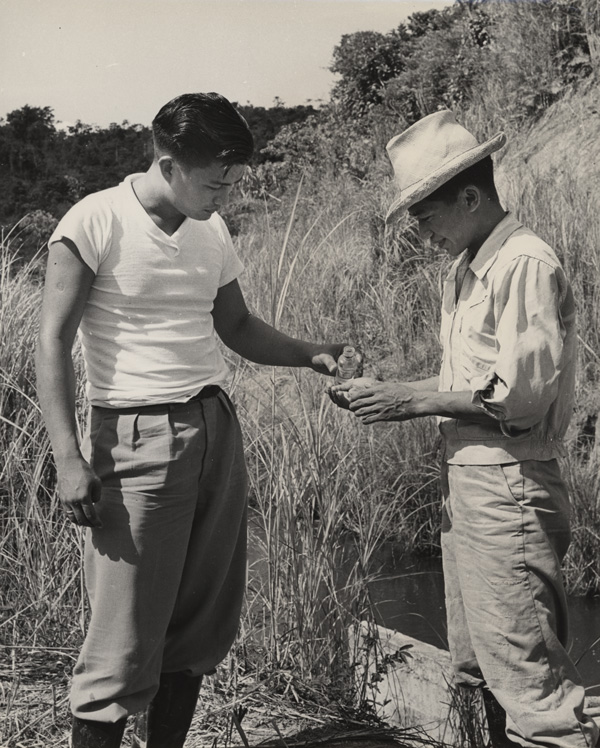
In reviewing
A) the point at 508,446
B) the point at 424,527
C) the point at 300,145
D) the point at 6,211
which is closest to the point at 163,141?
the point at 508,446

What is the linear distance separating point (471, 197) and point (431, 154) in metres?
0.16

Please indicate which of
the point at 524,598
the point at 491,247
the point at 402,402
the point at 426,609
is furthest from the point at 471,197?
the point at 426,609

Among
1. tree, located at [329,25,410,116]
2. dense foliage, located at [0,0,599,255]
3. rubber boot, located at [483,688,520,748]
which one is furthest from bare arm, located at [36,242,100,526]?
tree, located at [329,25,410,116]

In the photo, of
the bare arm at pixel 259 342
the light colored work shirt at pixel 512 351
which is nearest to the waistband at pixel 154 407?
the bare arm at pixel 259 342

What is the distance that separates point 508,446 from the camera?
251cm

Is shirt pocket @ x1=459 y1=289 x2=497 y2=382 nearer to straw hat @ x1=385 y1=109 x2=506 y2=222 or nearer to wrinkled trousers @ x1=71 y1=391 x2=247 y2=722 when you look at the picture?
straw hat @ x1=385 y1=109 x2=506 y2=222

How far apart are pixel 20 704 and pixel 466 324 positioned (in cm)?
193

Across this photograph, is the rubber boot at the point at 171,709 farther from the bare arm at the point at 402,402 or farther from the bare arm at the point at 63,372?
the bare arm at the point at 402,402

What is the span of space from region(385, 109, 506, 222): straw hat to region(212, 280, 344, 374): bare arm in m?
0.49

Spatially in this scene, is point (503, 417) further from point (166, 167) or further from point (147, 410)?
point (166, 167)

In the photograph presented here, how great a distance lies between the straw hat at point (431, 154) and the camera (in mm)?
2508

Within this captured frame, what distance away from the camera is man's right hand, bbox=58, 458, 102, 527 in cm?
223

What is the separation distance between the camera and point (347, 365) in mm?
2832

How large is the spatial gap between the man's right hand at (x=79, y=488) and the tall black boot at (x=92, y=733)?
0.49 m
